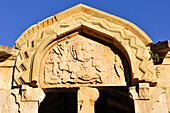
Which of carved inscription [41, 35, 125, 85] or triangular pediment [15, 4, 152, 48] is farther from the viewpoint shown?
triangular pediment [15, 4, 152, 48]

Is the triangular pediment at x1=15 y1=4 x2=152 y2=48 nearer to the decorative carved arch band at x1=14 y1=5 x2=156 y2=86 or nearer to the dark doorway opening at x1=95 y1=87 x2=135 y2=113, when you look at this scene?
the decorative carved arch band at x1=14 y1=5 x2=156 y2=86

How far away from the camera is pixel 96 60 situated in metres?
7.62

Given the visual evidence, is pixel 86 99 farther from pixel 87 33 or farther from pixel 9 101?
pixel 9 101

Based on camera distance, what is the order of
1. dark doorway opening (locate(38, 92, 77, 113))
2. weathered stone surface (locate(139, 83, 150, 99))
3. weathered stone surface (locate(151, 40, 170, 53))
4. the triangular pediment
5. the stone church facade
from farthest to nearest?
dark doorway opening (locate(38, 92, 77, 113)) → the triangular pediment → weathered stone surface (locate(151, 40, 170, 53)) → the stone church facade → weathered stone surface (locate(139, 83, 150, 99))

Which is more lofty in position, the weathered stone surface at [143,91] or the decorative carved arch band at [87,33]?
the decorative carved arch band at [87,33]

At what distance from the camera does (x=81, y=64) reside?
7.58m

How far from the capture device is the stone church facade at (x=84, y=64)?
7168 mm

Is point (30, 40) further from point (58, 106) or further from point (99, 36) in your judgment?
point (58, 106)

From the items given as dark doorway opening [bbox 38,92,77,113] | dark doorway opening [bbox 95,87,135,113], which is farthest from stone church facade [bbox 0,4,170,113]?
dark doorway opening [bbox 38,92,77,113]

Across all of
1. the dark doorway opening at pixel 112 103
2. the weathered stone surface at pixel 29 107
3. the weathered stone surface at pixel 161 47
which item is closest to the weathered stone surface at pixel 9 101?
the weathered stone surface at pixel 29 107

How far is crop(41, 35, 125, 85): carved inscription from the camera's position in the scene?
7.42 m

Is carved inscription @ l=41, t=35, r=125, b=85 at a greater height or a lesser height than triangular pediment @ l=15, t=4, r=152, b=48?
lesser

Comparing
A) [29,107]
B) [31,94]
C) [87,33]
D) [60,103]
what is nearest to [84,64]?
[87,33]

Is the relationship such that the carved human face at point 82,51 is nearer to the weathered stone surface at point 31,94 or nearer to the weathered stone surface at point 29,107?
the weathered stone surface at point 31,94
